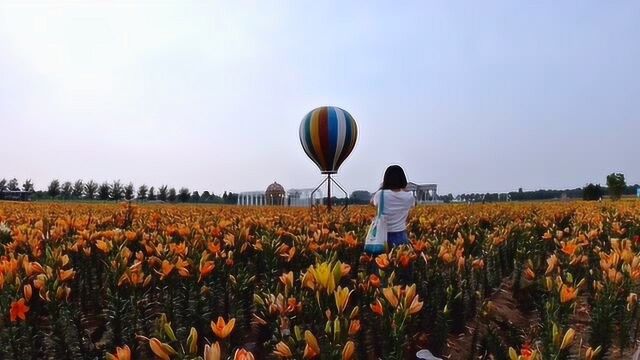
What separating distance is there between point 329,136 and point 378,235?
17.2m

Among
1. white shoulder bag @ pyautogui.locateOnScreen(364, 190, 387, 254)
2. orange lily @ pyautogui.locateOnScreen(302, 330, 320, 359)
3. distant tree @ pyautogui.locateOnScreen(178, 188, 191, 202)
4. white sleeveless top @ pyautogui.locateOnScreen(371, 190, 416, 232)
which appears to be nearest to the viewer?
orange lily @ pyautogui.locateOnScreen(302, 330, 320, 359)

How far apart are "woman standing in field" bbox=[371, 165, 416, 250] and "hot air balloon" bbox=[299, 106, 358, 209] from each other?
1574 centimetres

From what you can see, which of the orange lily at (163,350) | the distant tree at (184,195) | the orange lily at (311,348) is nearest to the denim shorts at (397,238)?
the orange lily at (311,348)

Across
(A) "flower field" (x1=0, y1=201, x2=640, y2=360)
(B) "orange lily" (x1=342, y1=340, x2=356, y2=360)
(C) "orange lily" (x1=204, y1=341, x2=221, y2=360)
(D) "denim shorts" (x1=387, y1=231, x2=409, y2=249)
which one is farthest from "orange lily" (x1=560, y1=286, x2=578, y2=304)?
(D) "denim shorts" (x1=387, y1=231, x2=409, y2=249)

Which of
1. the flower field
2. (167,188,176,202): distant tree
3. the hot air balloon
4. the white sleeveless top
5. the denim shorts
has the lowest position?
the flower field

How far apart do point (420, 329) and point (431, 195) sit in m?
52.0

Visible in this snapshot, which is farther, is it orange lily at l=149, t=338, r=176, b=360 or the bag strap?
the bag strap

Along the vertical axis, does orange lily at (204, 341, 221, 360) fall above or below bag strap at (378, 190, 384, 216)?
below

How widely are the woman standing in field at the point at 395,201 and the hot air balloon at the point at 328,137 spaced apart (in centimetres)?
1574

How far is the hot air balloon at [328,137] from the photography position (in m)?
23.5

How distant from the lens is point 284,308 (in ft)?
9.50

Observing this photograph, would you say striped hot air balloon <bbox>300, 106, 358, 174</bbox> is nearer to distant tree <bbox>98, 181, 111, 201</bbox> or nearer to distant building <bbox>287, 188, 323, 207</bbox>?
distant building <bbox>287, 188, 323, 207</bbox>

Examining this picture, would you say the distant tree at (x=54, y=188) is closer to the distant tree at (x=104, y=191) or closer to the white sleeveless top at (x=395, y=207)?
the distant tree at (x=104, y=191)

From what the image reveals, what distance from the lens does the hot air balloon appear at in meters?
23.5
